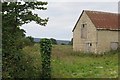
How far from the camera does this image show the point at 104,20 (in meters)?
38.6

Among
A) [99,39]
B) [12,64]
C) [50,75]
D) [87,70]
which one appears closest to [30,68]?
[12,64]

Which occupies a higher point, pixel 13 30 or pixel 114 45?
pixel 13 30

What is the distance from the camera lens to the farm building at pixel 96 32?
120 ft

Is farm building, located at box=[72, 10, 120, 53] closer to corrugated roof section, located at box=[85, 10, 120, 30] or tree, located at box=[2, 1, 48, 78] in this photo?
corrugated roof section, located at box=[85, 10, 120, 30]

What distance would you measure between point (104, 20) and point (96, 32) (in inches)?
117

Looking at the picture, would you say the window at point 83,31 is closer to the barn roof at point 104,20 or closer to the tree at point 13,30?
the barn roof at point 104,20

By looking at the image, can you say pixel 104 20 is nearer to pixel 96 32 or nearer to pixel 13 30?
pixel 96 32

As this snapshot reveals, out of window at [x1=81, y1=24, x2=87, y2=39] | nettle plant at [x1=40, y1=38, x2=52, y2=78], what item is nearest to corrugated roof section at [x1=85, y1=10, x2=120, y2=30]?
window at [x1=81, y1=24, x2=87, y2=39]

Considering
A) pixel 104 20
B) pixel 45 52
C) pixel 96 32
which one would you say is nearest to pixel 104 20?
pixel 104 20

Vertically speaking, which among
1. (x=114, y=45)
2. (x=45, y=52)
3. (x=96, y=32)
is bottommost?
(x=114, y=45)

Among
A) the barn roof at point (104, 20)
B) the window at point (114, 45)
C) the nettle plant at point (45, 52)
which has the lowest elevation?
the window at point (114, 45)

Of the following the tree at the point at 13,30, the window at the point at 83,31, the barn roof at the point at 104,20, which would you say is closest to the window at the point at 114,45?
the barn roof at the point at 104,20

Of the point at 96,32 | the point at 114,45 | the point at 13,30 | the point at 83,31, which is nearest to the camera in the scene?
the point at 13,30

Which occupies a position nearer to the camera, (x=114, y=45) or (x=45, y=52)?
(x=45, y=52)
